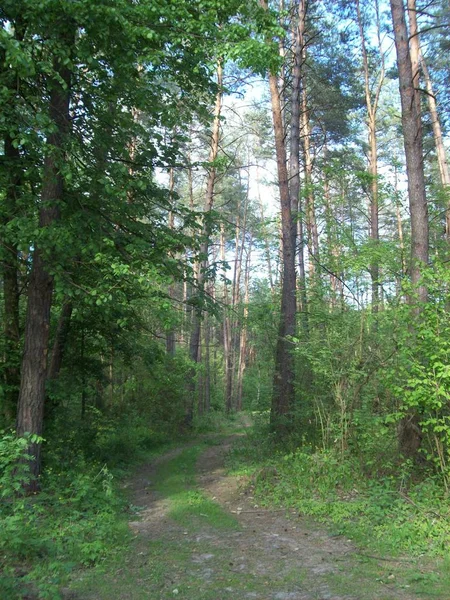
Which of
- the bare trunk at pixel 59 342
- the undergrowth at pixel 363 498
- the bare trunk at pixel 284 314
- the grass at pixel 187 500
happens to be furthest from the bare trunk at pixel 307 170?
the bare trunk at pixel 59 342

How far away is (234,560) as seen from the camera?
222 inches

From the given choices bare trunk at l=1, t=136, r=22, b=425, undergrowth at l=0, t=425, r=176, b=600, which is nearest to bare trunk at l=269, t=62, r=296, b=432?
undergrowth at l=0, t=425, r=176, b=600

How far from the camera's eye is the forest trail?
186 inches

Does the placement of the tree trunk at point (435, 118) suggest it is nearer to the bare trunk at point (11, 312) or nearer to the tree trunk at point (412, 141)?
the tree trunk at point (412, 141)

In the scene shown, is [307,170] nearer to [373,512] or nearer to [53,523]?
[373,512]

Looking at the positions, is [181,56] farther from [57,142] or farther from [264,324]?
[264,324]

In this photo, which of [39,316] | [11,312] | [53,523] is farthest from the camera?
[11,312]

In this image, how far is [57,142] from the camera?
7383 mm

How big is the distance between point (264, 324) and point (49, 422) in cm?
586

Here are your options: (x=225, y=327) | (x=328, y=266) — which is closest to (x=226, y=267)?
(x=328, y=266)

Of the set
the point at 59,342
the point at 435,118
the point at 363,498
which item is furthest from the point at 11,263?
the point at 435,118

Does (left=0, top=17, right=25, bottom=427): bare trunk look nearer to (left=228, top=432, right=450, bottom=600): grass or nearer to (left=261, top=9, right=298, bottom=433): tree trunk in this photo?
(left=228, top=432, right=450, bottom=600): grass

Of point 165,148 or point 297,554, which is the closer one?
point 297,554

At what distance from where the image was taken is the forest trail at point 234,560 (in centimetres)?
473
